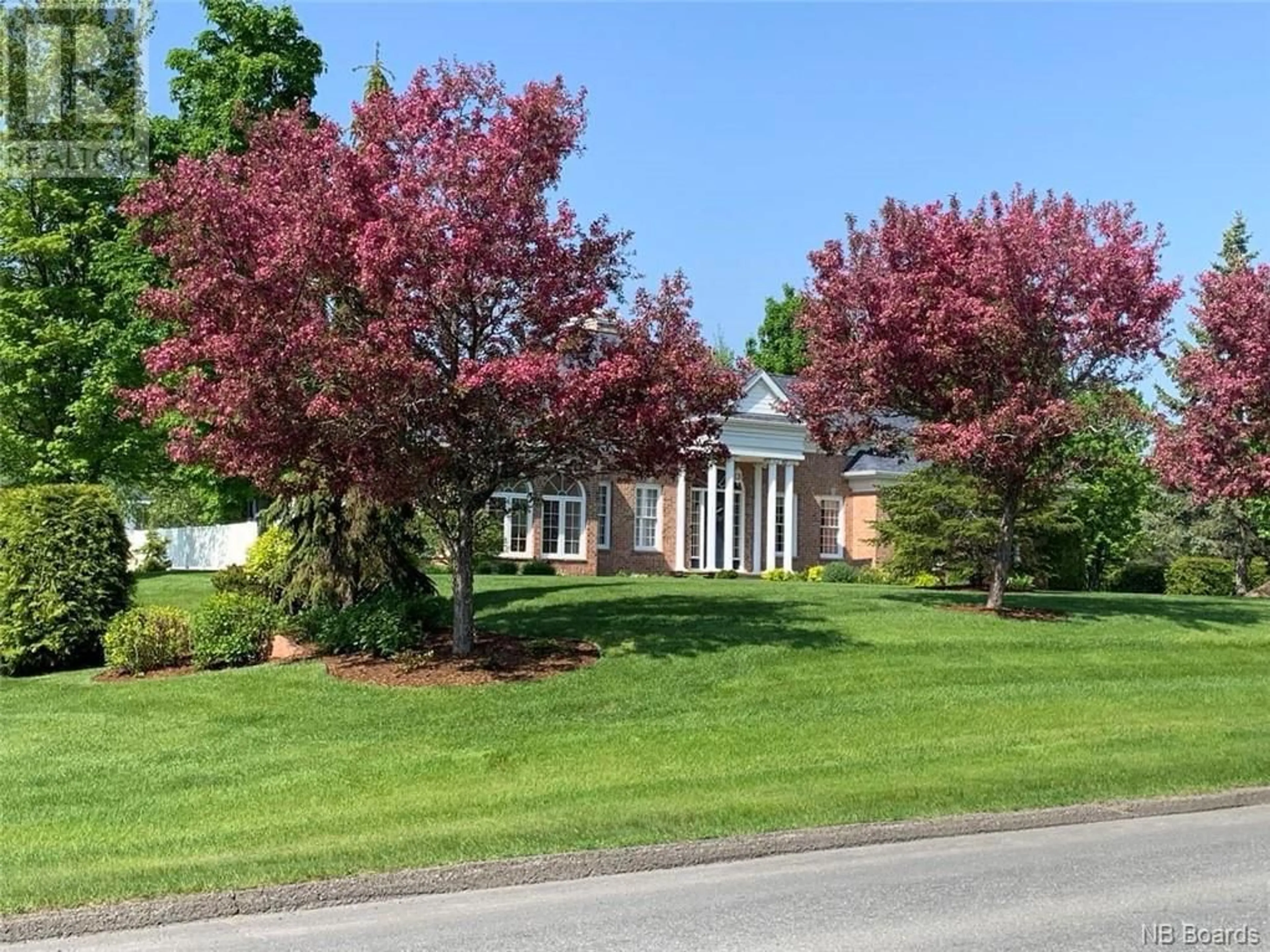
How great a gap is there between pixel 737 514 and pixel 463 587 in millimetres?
Result: 25996

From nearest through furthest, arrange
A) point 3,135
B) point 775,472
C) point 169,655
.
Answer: point 169,655 → point 3,135 → point 775,472

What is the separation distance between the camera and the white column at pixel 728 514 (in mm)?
38250

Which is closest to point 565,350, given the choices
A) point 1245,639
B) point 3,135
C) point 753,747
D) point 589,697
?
point 589,697

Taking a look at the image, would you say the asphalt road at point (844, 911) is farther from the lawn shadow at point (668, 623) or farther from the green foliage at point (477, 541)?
the green foliage at point (477, 541)

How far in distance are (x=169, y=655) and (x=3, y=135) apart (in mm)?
17335

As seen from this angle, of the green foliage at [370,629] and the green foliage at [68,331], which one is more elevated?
the green foliage at [68,331]

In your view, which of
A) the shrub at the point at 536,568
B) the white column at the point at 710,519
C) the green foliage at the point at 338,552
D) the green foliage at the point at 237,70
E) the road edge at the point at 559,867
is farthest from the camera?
the white column at the point at 710,519

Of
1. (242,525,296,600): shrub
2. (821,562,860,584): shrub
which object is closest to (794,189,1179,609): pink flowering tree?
(242,525,296,600): shrub

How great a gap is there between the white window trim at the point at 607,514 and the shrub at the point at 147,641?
72.0 ft

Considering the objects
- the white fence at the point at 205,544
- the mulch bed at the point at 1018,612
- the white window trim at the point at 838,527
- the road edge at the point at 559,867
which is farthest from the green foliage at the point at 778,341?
the road edge at the point at 559,867

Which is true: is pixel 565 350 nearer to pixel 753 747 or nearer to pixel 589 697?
pixel 589 697

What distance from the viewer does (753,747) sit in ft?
37.3

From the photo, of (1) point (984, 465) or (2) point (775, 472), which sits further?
(2) point (775, 472)

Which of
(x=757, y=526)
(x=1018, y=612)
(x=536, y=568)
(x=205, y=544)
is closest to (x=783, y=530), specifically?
(x=757, y=526)
